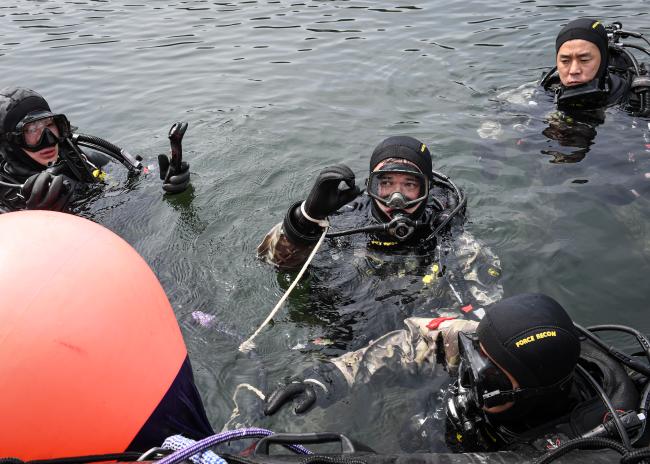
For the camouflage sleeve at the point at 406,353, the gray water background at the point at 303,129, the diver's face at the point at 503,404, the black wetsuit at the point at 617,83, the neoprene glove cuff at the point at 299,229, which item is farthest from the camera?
the black wetsuit at the point at 617,83

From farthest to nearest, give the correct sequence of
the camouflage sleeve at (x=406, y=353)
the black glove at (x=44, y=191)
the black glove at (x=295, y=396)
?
the black glove at (x=44, y=191)
the camouflage sleeve at (x=406, y=353)
the black glove at (x=295, y=396)

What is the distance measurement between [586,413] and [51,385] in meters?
2.27

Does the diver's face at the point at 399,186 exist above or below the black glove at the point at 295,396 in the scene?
above

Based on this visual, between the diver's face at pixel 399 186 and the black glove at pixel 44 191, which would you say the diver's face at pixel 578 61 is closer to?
the diver's face at pixel 399 186

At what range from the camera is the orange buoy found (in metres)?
1.99

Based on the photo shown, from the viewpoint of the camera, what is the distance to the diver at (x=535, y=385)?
8.38 feet

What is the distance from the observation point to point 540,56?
883cm

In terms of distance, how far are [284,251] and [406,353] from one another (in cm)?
121

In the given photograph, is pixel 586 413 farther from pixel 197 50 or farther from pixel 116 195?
pixel 197 50

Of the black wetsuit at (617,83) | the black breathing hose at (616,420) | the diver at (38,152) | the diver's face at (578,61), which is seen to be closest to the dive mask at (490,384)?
the black breathing hose at (616,420)

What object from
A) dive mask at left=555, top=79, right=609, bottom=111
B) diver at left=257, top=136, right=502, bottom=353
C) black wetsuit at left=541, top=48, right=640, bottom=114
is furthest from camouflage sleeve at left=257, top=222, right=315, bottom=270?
black wetsuit at left=541, top=48, right=640, bottom=114

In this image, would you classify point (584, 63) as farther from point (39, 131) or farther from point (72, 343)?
point (72, 343)

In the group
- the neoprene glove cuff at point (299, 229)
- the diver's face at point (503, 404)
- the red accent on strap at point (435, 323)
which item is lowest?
the red accent on strap at point (435, 323)

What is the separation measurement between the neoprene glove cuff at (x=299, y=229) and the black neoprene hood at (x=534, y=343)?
159cm
